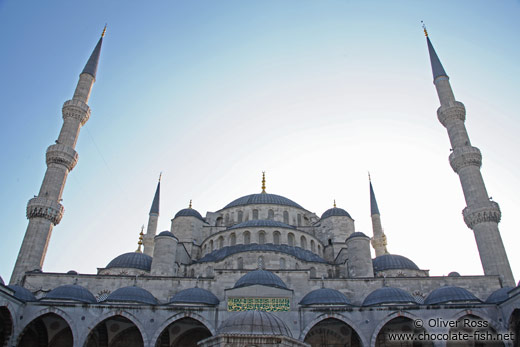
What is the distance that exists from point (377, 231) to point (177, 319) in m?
16.8

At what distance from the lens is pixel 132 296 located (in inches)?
578

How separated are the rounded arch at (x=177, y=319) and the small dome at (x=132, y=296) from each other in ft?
4.04

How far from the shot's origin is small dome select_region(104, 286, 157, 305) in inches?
573

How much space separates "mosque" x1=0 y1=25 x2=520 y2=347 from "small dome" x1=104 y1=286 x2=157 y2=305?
0.16 ft

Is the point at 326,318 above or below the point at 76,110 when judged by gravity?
below

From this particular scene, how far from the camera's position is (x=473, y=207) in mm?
19594

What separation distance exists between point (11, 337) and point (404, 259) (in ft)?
56.6

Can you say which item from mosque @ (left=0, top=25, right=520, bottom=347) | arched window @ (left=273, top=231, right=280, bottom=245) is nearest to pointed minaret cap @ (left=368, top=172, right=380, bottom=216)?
mosque @ (left=0, top=25, right=520, bottom=347)

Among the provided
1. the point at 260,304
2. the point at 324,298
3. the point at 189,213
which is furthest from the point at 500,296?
the point at 189,213

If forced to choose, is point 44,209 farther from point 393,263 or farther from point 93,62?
point 393,263

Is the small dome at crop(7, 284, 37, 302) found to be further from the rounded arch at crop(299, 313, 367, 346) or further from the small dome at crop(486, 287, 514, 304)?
the small dome at crop(486, 287, 514, 304)

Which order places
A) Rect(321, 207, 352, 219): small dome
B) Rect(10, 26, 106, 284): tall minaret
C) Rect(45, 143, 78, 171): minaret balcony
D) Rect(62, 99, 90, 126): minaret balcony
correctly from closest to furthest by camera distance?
Rect(10, 26, 106, 284): tall minaret < Rect(45, 143, 78, 171): minaret balcony < Rect(62, 99, 90, 126): minaret balcony < Rect(321, 207, 352, 219): small dome

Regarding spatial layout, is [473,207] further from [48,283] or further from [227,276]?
[48,283]

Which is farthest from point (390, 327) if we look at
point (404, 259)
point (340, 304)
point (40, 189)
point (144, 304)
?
point (40, 189)
